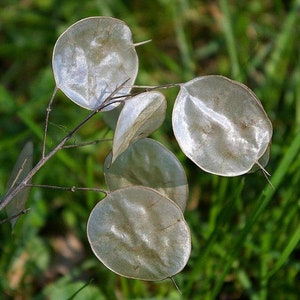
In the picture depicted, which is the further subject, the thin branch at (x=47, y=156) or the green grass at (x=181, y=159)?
the green grass at (x=181, y=159)

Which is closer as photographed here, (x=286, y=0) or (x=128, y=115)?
(x=128, y=115)

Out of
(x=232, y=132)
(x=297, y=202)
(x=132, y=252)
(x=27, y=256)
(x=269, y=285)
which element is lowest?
(x=27, y=256)

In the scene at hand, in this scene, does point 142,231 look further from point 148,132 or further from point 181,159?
point 181,159

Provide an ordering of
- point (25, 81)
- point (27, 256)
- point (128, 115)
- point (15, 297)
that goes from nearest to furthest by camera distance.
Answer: point (128, 115)
point (15, 297)
point (27, 256)
point (25, 81)

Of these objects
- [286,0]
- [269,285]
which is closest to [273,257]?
[269,285]

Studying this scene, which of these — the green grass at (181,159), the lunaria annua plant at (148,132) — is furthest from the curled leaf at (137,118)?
the green grass at (181,159)

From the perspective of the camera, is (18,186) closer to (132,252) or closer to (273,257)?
(132,252)

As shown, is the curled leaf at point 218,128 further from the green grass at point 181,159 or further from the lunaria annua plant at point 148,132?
the green grass at point 181,159
